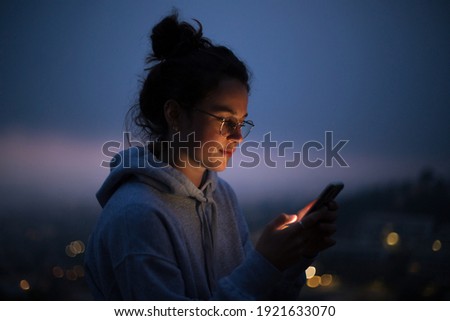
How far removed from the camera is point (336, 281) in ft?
5.08

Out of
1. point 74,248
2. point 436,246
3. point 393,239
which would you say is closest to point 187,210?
point 74,248

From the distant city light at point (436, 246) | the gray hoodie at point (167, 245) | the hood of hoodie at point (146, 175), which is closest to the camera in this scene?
the gray hoodie at point (167, 245)

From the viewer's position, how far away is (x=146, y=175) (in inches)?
34.8

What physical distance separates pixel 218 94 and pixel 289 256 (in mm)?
369

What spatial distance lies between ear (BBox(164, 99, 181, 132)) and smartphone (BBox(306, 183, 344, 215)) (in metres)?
0.34

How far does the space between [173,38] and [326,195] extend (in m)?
0.50

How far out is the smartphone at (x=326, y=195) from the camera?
0.85 meters

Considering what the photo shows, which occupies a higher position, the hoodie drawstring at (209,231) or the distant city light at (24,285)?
the hoodie drawstring at (209,231)

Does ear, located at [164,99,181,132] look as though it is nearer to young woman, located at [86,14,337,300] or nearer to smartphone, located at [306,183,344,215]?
young woman, located at [86,14,337,300]

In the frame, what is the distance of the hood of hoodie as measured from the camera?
2.89ft

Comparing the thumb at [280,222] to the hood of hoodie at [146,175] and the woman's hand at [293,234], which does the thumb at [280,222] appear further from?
the hood of hoodie at [146,175]

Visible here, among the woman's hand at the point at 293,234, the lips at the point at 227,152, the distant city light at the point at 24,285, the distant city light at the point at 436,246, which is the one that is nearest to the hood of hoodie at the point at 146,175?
the lips at the point at 227,152


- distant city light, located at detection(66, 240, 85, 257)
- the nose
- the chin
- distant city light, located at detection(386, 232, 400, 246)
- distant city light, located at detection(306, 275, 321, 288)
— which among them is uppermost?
the nose

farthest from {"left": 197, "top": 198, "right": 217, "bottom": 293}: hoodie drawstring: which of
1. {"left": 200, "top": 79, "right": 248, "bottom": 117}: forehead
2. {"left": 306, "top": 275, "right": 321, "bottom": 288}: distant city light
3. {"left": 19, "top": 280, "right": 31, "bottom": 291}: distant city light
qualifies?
{"left": 19, "top": 280, "right": 31, "bottom": 291}: distant city light
